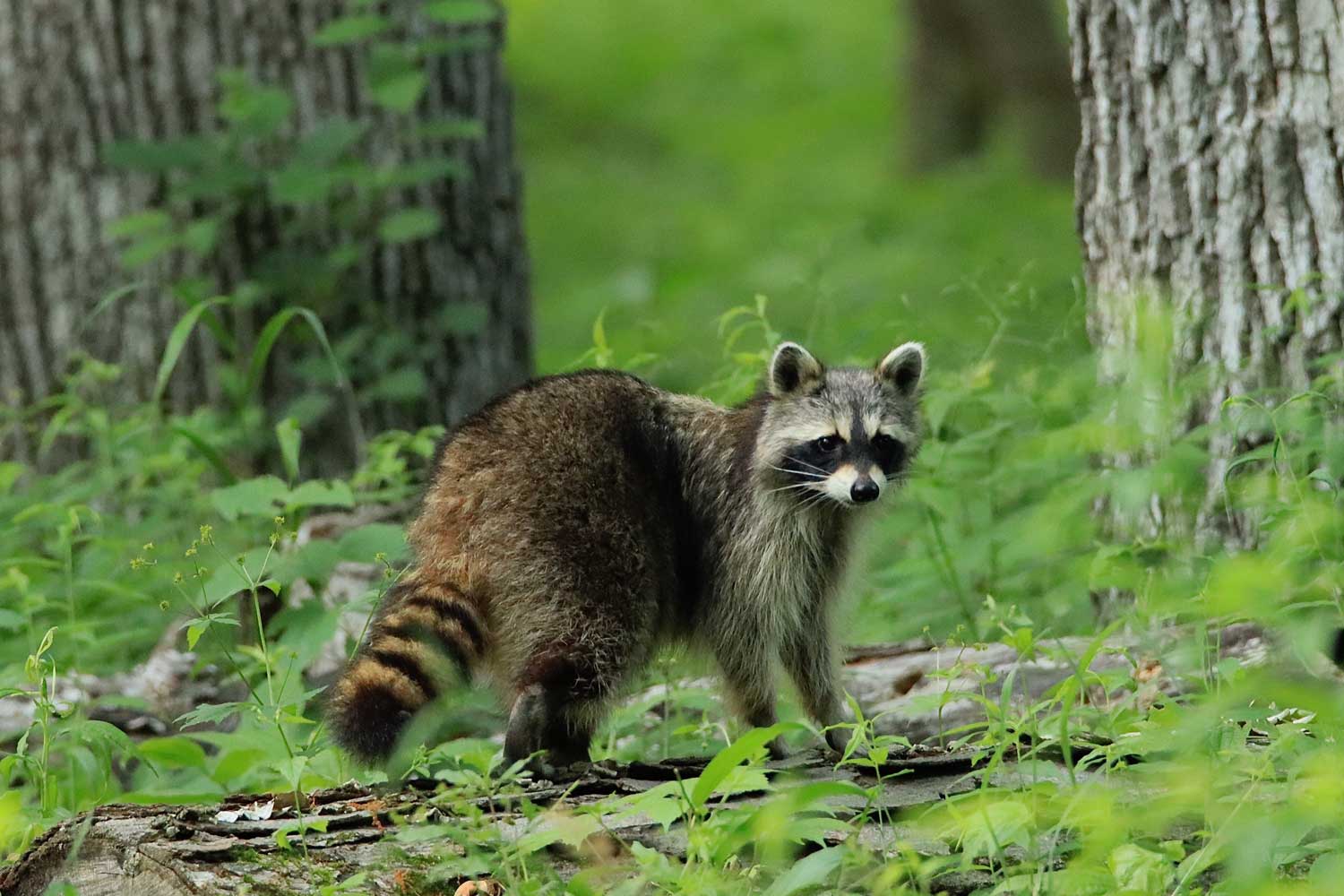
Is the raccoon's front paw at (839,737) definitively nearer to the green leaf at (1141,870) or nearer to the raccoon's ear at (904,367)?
the raccoon's ear at (904,367)

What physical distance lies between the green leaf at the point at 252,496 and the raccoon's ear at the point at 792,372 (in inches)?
46.6

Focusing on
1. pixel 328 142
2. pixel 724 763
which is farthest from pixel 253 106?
pixel 724 763

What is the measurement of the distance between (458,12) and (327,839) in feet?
11.6

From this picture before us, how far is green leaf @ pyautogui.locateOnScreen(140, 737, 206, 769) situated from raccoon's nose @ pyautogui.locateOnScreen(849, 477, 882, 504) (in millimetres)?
1529

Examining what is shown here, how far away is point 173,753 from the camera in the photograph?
3.44 metres

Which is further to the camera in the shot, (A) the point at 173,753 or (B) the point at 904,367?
(B) the point at 904,367

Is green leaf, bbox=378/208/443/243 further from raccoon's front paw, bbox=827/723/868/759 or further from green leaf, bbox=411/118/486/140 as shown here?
raccoon's front paw, bbox=827/723/868/759

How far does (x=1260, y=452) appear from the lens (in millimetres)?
3209

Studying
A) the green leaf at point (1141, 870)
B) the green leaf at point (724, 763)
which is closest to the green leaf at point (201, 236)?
the green leaf at point (724, 763)

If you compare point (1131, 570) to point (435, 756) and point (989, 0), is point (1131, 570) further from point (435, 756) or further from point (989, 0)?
point (989, 0)

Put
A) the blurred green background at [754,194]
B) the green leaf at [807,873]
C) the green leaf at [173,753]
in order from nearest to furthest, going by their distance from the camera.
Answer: the green leaf at [807,873] < the green leaf at [173,753] < the blurred green background at [754,194]

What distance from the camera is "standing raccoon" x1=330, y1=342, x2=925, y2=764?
131 inches

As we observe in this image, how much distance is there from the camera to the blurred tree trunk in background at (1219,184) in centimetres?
396

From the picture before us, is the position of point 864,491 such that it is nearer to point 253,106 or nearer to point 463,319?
point 463,319
